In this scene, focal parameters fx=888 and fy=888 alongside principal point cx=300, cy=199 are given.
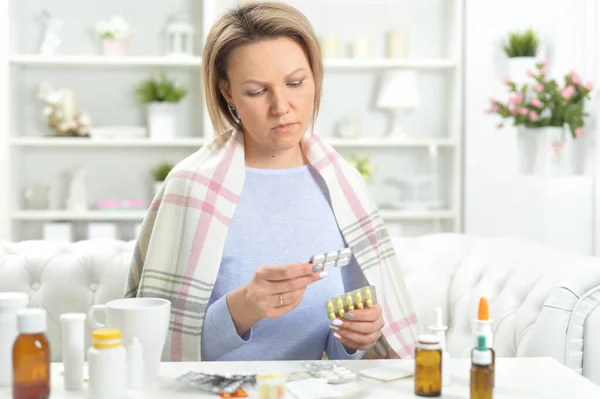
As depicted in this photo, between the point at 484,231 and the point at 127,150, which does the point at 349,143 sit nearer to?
the point at 484,231

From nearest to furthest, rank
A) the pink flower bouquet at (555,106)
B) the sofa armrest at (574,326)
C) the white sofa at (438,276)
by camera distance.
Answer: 1. the sofa armrest at (574,326)
2. the white sofa at (438,276)
3. the pink flower bouquet at (555,106)

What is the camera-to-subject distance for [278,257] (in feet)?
5.82

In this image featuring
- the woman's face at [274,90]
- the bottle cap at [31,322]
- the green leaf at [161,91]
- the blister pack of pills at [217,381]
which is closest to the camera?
the bottle cap at [31,322]

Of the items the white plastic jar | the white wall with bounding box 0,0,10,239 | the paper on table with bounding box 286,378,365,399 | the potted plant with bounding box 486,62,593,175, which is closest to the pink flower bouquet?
the potted plant with bounding box 486,62,593,175

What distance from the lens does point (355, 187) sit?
192cm

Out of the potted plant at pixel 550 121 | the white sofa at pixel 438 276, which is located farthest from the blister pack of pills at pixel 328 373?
the potted plant at pixel 550 121

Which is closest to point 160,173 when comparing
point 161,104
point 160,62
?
point 161,104

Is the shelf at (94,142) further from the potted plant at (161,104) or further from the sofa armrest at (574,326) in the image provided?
the sofa armrest at (574,326)

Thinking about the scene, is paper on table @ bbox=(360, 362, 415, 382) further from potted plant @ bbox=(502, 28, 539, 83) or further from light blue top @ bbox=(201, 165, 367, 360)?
potted plant @ bbox=(502, 28, 539, 83)

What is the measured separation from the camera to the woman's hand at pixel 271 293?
142cm

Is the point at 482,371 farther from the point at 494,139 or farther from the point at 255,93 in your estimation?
the point at 494,139

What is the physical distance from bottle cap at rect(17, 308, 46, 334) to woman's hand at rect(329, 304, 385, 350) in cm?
57

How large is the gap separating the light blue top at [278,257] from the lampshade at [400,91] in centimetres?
319

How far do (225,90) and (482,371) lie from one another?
89cm
